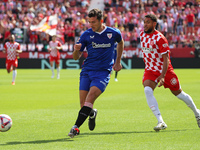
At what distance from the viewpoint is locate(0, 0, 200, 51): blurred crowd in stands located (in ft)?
112

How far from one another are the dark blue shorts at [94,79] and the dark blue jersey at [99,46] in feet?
0.30

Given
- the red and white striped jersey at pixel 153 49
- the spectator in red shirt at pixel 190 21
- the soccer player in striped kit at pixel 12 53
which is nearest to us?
the red and white striped jersey at pixel 153 49

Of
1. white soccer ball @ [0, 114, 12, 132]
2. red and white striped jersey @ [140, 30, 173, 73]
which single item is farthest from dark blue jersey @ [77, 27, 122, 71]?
white soccer ball @ [0, 114, 12, 132]

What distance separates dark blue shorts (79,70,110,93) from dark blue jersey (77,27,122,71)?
92 mm

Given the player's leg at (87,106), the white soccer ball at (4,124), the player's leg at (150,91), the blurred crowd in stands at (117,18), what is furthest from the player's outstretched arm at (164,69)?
the blurred crowd in stands at (117,18)

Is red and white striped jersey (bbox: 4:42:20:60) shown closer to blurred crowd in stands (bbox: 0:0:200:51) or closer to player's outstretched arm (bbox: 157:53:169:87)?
blurred crowd in stands (bbox: 0:0:200:51)

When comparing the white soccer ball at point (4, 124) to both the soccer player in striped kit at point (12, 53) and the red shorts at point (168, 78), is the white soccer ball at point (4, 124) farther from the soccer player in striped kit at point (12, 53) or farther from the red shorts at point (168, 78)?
the soccer player in striped kit at point (12, 53)

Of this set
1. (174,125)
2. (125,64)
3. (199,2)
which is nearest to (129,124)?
(174,125)

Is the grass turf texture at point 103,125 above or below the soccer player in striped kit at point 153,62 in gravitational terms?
below

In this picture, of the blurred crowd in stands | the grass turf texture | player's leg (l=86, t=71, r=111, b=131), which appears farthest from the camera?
the blurred crowd in stands

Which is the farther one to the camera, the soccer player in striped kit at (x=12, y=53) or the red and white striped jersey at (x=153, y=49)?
the soccer player in striped kit at (x=12, y=53)

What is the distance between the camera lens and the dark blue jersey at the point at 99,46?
7809 millimetres

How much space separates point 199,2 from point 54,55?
50.9 ft

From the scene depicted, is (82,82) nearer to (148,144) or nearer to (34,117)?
(148,144)
